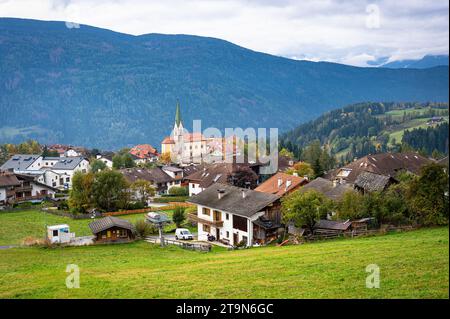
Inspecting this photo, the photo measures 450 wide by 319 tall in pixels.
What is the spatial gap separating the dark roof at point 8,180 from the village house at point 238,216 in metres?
34.8

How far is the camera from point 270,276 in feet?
58.6

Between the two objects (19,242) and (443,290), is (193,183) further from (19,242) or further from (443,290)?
(443,290)

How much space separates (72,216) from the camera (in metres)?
54.6

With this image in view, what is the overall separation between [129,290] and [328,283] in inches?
267

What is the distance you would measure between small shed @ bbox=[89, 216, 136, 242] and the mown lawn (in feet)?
35.7

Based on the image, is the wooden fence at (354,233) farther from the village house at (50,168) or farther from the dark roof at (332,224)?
the village house at (50,168)

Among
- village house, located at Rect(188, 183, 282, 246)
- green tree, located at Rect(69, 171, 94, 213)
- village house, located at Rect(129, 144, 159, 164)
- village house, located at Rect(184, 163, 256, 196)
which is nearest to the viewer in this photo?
village house, located at Rect(188, 183, 282, 246)

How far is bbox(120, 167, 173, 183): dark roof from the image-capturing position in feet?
254

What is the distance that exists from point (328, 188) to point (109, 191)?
87.5ft

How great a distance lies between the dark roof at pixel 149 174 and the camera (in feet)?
254

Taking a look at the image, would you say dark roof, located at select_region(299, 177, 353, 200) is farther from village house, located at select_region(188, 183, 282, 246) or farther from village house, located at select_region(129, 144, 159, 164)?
village house, located at select_region(129, 144, 159, 164)

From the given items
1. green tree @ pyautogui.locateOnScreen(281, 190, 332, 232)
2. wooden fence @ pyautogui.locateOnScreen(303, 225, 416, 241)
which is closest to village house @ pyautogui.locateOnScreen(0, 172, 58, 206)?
green tree @ pyautogui.locateOnScreen(281, 190, 332, 232)

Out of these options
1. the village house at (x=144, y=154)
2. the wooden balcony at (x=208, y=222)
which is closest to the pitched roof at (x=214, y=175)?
the wooden balcony at (x=208, y=222)

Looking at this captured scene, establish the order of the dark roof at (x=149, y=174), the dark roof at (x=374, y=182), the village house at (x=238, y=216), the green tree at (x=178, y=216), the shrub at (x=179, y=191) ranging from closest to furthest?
the village house at (x=238, y=216)
the dark roof at (x=374, y=182)
the green tree at (x=178, y=216)
the shrub at (x=179, y=191)
the dark roof at (x=149, y=174)
